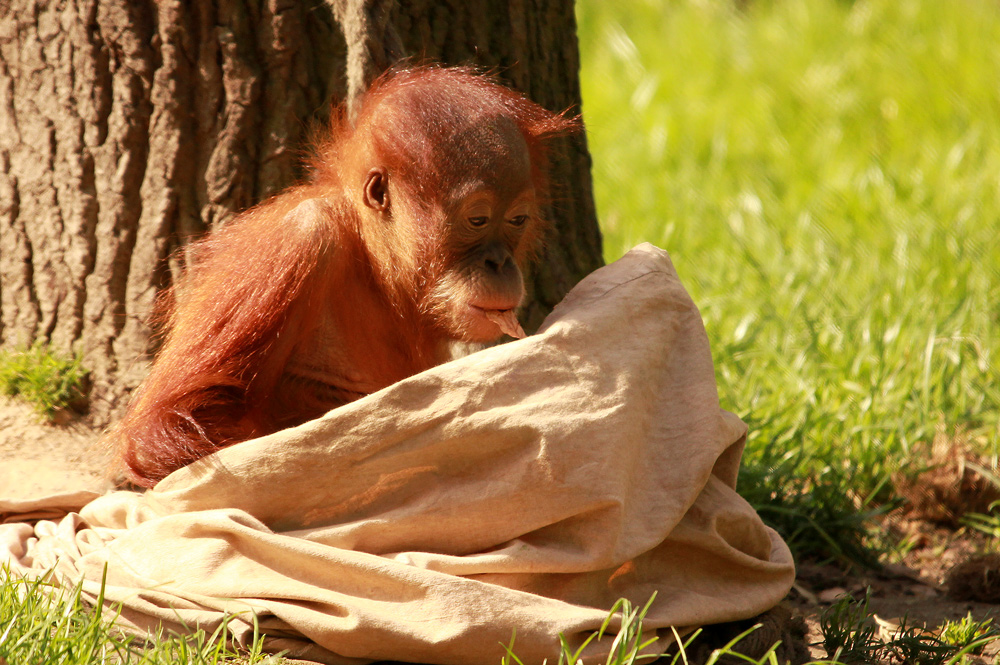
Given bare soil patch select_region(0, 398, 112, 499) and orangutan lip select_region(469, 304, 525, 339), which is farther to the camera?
bare soil patch select_region(0, 398, 112, 499)

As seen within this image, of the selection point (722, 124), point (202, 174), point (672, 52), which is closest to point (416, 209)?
point (202, 174)

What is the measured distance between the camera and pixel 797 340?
4.11m

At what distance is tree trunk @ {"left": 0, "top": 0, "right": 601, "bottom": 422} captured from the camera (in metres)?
2.67

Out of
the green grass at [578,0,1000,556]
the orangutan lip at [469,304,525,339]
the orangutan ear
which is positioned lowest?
the green grass at [578,0,1000,556]

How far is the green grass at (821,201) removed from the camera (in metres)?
3.61

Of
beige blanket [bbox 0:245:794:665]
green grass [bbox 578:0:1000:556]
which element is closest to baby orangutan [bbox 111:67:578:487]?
beige blanket [bbox 0:245:794:665]

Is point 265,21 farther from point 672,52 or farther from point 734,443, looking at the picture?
point 672,52

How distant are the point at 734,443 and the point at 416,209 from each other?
91 cm

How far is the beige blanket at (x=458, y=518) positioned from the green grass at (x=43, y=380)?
600 millimetres

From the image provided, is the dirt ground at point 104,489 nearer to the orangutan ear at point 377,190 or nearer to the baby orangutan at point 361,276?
the baby orangutan at point 361,276

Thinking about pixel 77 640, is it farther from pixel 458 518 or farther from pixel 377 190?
pixel 377 190

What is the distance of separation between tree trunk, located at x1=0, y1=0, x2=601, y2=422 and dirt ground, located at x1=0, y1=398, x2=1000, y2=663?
0.13 meters

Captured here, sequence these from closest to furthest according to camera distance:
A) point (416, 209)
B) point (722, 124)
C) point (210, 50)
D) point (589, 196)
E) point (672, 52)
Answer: point (416, 209)
point (210, 50)
point (589, 196)
point (722, 124)
point (672, 52)

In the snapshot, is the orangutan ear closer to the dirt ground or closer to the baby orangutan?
the baby orangutan
